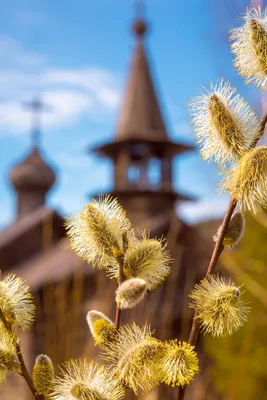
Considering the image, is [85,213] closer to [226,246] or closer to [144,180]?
[226,246]

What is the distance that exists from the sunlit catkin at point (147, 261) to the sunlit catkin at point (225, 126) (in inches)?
3.5

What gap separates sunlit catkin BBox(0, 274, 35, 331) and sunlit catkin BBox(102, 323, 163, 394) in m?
0.07

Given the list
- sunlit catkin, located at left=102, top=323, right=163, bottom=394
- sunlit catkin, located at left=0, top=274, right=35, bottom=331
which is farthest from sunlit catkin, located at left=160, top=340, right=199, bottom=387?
sunlit catkin, located at left=0, top=274, right=35, bottom=331

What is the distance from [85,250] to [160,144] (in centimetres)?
1169

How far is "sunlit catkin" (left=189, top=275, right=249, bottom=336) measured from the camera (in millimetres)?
521

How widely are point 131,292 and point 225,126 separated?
0.15 metres

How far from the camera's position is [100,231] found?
0.56m

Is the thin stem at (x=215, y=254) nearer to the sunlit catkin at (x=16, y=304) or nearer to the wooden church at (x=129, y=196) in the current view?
the sunlit catkin at (x=16, y=304)

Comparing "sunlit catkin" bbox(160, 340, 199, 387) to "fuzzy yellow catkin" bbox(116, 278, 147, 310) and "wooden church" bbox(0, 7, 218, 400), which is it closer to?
"fuzzy yellow catkin" bbox(116, 278, 147, 310)

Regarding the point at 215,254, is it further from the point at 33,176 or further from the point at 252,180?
the point at 33,176

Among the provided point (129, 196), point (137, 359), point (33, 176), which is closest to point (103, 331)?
point (137, 359)

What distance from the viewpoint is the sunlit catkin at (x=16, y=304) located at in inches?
21.5

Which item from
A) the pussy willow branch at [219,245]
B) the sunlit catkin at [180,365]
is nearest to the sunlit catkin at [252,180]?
the pussy willow branch at [219,245]

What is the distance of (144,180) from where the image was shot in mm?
11680
